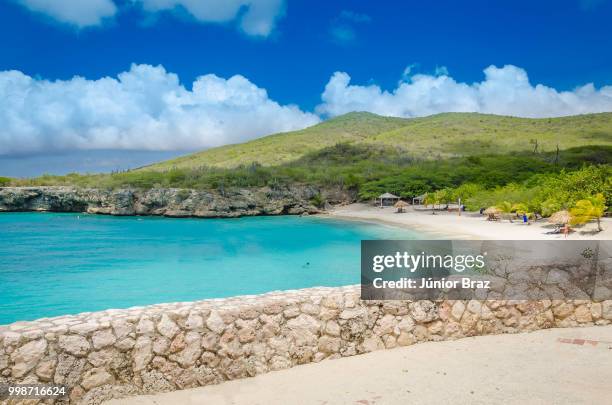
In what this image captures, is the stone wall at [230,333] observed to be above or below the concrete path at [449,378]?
above

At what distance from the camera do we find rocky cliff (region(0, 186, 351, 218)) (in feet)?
171

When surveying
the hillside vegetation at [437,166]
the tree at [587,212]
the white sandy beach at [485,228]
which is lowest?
the white sandy beach at [485,228]

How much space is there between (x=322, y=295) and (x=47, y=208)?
65381mm

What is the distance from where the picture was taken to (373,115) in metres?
145

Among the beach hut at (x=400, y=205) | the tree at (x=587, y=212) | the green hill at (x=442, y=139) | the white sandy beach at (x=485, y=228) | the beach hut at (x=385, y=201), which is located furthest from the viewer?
the green hill at (x=442, y=139)

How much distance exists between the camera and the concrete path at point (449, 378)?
435 centimetres

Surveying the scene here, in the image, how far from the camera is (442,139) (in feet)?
307

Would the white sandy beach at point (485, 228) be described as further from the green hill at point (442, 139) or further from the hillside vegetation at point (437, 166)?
the green hill at point (442, 139)

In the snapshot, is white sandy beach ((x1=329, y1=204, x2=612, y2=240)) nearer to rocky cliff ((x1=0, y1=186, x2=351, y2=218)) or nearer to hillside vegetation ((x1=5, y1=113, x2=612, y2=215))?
hillside vegetation ((x1=5, y1=113, x2=612, y2=215))

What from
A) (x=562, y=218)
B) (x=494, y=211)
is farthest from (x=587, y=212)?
(x=494, y=211)

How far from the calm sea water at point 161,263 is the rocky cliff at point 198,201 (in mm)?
12723

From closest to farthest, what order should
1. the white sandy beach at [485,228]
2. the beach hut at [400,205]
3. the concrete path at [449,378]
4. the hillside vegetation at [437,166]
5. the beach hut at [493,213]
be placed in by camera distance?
the concrete path at [449,378] < the white sandy beach at [485,228] < the beach hut at [493,213] < the hillside vegetation at [437,166] < the beach hut at [400,205]

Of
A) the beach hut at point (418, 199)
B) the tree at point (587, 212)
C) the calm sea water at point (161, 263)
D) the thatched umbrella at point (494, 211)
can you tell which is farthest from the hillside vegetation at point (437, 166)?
the calm sea water at point (161, 263)

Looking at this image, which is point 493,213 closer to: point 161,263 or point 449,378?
point 161,263
